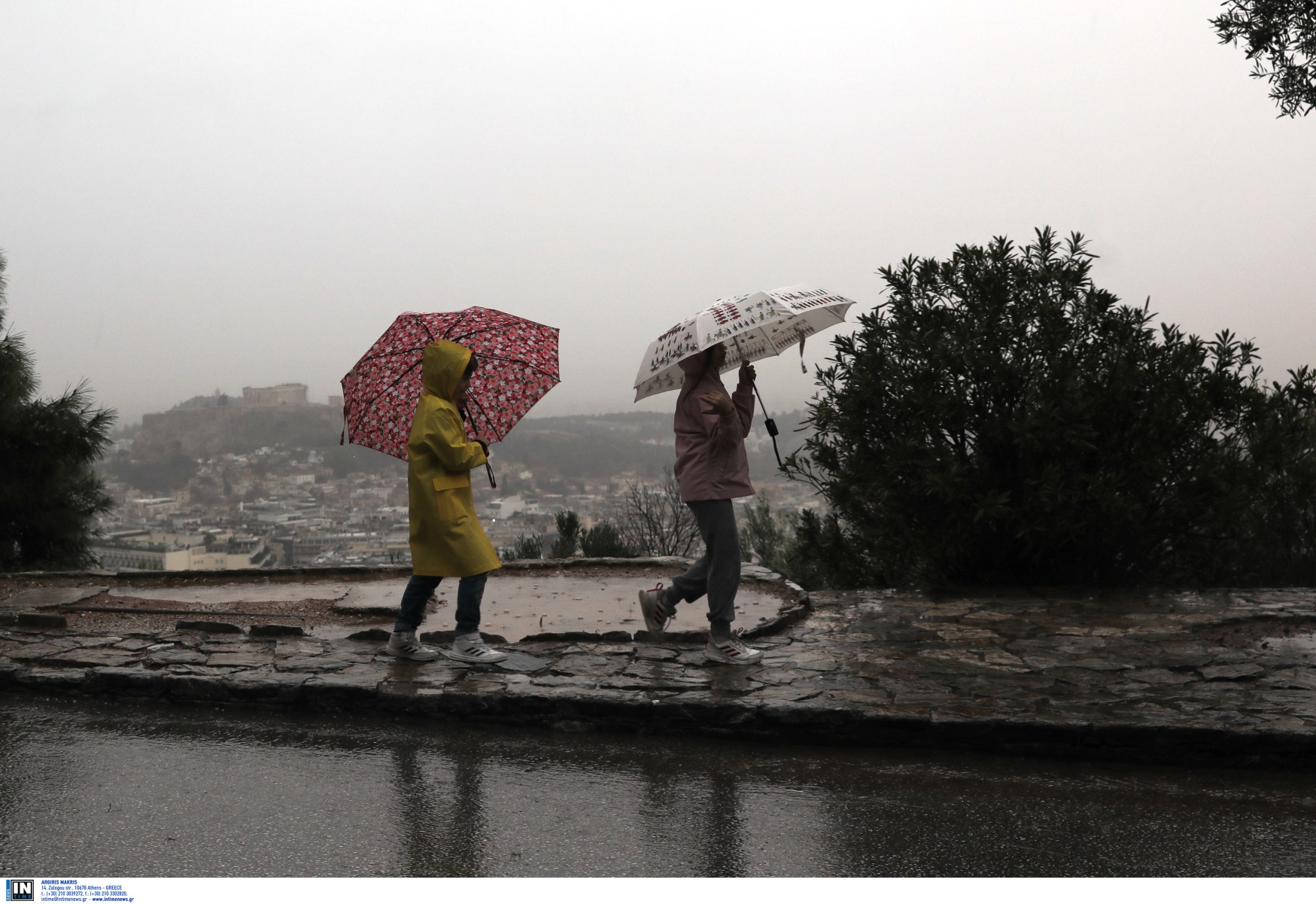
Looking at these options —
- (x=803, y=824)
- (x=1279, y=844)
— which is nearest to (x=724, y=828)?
(x=803, y=824)

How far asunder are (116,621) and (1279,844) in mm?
7797

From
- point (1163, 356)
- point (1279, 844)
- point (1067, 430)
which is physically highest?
point (1163, 356)

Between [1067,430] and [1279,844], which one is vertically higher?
[1067,430]

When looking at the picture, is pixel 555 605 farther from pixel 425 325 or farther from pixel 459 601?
pixel 425 325

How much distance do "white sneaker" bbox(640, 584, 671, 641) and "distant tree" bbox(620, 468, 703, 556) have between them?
11.4 metres

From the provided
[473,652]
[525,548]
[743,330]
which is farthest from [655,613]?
[525,548]

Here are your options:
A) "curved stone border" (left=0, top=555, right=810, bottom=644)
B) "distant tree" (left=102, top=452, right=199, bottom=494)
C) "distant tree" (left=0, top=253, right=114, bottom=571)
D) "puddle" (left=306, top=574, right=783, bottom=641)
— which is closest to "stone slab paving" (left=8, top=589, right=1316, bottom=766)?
"puddle" (left=306, top=574, right=783, bottom=641)

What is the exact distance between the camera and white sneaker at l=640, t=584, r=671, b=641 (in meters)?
6.63

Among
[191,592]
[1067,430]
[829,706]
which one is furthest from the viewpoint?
[191,592]

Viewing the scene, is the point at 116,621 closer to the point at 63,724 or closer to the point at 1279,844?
the point at 63,724

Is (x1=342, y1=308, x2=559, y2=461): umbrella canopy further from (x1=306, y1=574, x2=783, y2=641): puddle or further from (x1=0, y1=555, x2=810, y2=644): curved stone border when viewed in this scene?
(x1=0, y1=555, x2=810, y2=644): curved stone border

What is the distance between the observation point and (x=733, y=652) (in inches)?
238

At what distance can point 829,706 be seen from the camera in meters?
4.96
